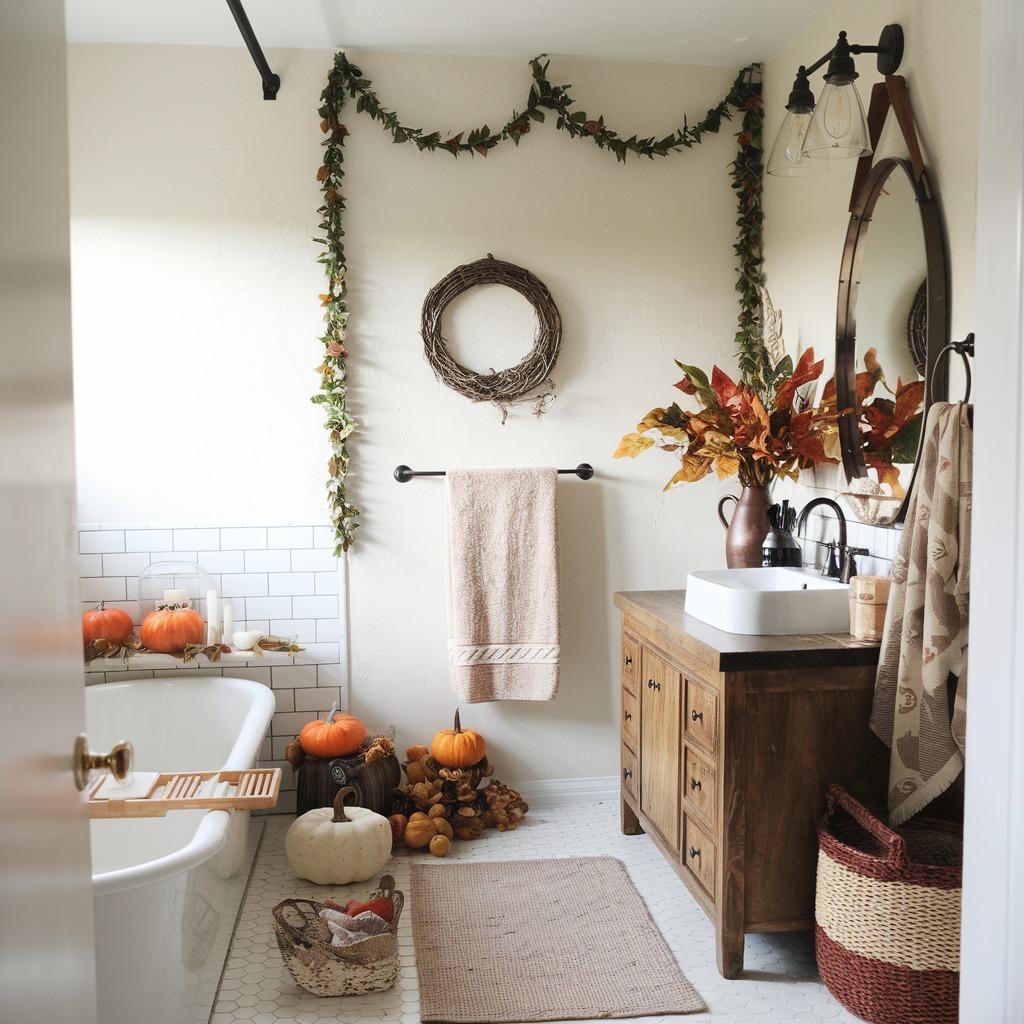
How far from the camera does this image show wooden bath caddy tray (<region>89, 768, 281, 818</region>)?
217 cm

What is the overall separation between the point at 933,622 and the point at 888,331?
0.94m

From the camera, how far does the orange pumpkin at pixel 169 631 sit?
3455 millimetres

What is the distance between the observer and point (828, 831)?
243 centimetres

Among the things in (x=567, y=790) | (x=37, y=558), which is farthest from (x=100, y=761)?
(x=567, y=790)

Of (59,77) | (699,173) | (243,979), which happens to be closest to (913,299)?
(699,173)

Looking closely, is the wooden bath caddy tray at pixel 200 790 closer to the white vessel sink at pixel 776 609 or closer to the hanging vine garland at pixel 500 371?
the white vessel sink at pixel 776 609

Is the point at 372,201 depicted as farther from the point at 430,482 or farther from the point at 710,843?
the point at 710,843

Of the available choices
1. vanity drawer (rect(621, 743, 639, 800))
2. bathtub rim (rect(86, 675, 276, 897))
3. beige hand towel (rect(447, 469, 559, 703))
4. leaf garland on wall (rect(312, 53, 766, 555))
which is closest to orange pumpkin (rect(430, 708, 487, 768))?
beige hand towel (rect(447, 469, 559, 703))

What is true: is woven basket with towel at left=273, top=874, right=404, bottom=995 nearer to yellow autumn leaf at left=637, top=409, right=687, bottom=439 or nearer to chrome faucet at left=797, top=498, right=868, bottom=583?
chrome faucet at left=797, top=498, right=868, bottom=583

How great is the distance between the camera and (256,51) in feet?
10.3

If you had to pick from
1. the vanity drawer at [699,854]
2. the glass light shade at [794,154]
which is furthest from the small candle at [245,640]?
the glass light shade at [794,154]

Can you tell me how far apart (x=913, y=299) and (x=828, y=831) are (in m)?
1.38

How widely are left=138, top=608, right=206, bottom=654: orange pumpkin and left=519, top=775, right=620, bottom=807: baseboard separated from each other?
52.4 inches

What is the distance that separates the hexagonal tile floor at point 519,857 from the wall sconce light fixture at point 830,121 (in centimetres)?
207
